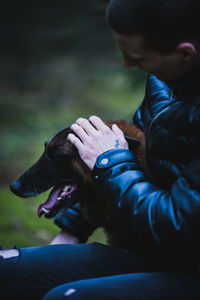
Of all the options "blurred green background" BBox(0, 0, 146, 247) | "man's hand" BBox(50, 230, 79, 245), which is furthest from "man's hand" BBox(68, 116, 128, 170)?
"blurred green background" BBox(0, 0, 146, 247)

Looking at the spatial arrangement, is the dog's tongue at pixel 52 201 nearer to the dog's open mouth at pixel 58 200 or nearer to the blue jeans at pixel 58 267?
the dog's open mouth at pixel 58 200

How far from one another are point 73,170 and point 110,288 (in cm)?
69

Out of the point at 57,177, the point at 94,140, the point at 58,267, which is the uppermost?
the point at 94,140

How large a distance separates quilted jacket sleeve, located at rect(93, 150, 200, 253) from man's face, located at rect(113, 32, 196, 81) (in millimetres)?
324

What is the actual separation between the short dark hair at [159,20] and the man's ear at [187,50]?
17 millimetres

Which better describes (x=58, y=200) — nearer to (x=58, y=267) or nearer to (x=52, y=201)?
(x=52, y=201)

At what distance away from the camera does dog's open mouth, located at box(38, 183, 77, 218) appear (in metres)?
2.26

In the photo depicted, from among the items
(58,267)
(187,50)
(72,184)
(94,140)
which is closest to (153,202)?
(94,140)

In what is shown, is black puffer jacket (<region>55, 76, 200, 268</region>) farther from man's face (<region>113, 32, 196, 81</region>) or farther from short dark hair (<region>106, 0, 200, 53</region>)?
short dark hair (<region>106, 0, 200, 53</region>)

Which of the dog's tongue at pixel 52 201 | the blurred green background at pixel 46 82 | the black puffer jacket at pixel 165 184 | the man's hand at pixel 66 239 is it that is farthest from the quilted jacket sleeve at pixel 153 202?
the blurred green background at pixel 46 82

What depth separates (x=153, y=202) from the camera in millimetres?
1580

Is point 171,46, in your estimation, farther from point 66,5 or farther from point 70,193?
point 66,5

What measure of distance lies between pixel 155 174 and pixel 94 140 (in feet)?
0.95

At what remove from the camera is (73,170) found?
87.1 inches
